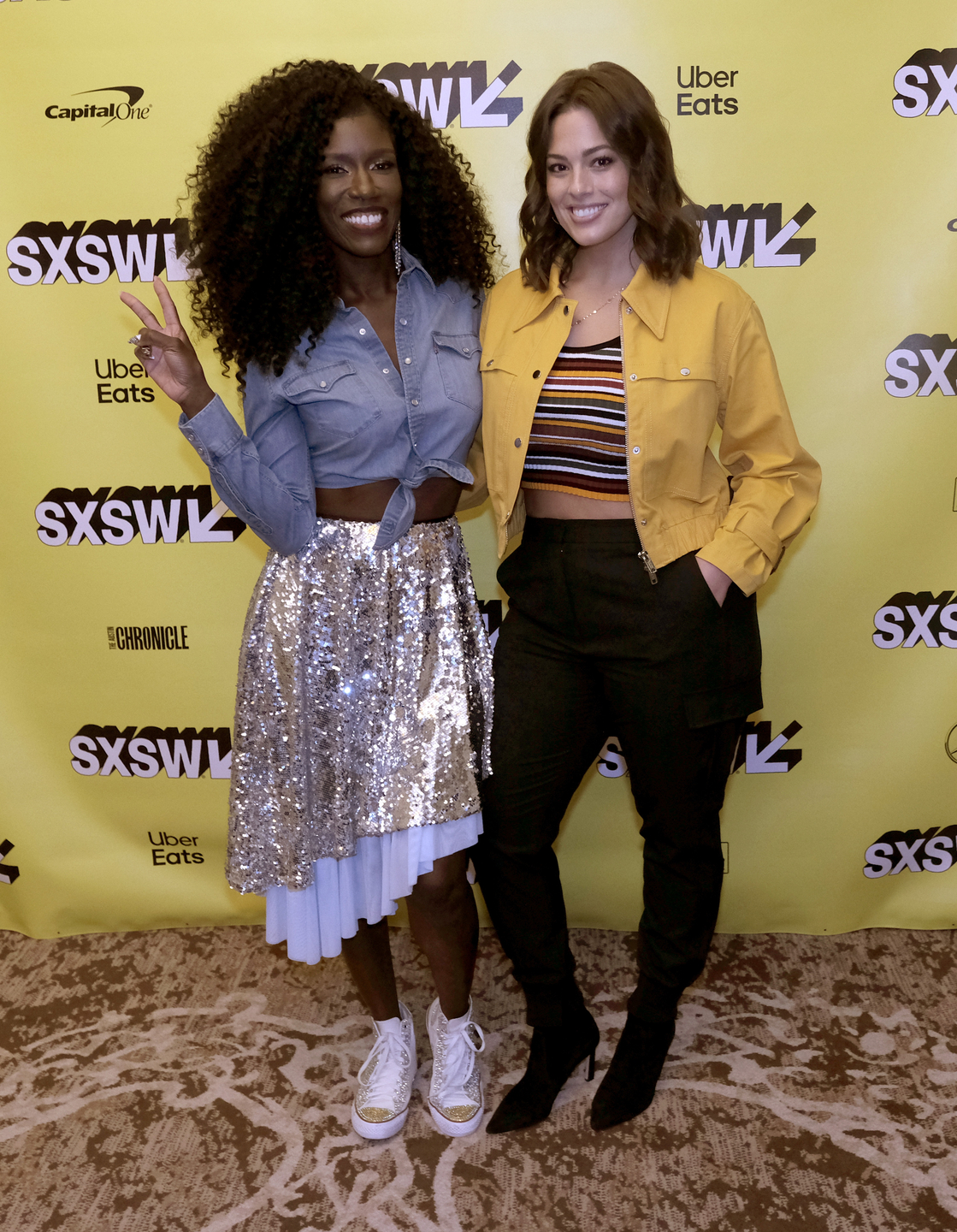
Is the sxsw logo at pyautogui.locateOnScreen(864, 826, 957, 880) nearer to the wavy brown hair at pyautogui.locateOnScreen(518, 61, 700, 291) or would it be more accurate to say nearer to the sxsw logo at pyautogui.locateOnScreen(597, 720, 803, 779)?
the sxsw logo at pyautogui.locateOnScreen(597, 720, 803, 779)

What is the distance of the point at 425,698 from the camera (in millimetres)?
1932

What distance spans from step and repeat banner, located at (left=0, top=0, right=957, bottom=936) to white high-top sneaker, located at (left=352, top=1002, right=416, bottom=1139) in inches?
32.1

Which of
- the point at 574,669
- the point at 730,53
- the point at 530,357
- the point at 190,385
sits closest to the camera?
the point at 190,385

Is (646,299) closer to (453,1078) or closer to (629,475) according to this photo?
(629,475)

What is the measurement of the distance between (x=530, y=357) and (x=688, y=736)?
77cm

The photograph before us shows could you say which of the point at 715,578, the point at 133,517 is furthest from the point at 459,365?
the point at 133,517

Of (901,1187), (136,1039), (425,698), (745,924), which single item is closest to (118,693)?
(136,1039)

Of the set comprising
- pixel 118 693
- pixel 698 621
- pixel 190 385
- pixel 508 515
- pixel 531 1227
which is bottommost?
pixel 531 1227

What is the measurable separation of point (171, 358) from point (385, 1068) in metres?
1.53

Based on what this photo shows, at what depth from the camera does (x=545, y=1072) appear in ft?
7.16

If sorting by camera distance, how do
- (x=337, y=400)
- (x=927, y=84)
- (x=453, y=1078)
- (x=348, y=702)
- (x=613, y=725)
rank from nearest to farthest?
(x=337, y=400) → (x=348, y=702) → (x=613, y=725) → (x=453, y=1078) → (x=927, y=84)

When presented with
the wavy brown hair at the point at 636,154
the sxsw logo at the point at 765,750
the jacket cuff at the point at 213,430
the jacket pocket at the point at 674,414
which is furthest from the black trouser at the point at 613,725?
the sxsw logo at the point at 765,750

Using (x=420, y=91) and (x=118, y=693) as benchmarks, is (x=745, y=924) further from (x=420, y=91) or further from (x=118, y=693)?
(x=420, y=91)

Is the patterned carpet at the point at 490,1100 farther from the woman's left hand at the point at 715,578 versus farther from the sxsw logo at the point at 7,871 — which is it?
the woman's left hand at the point at 715,578
